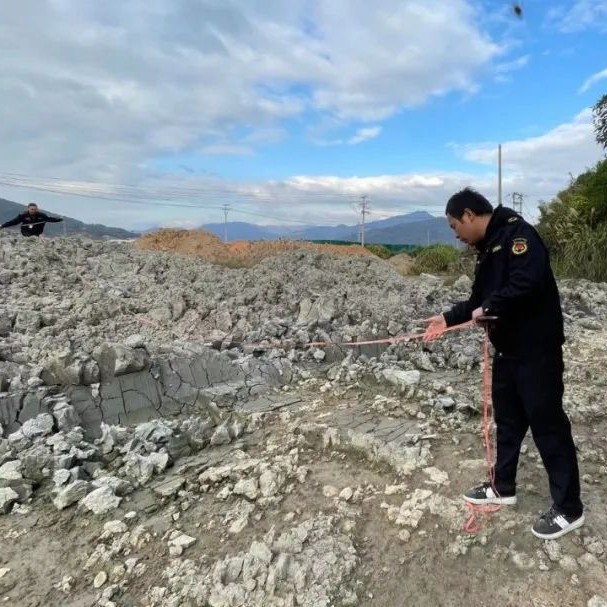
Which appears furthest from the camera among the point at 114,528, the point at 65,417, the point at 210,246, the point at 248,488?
the point at 210,246

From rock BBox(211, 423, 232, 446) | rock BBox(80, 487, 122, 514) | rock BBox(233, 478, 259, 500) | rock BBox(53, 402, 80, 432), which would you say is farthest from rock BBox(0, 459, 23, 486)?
rock BBox(233, 478, 259, 500)

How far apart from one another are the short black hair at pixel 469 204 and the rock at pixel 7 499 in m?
3.00

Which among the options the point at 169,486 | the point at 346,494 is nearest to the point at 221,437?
the point at 169,486

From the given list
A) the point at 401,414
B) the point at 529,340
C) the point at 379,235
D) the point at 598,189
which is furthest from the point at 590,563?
the point at 379,235

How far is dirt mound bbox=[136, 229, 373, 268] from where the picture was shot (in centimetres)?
1170

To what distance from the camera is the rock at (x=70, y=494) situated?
119 inches

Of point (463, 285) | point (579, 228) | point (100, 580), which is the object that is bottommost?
point (100, 580)

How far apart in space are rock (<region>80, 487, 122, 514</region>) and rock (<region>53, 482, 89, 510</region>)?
8 cm

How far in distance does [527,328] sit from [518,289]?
8.2 inches

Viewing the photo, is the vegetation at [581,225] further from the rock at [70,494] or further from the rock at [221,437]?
the rock at [70,494]

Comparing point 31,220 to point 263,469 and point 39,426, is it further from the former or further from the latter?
point 263,469

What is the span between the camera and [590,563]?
86.3 inches

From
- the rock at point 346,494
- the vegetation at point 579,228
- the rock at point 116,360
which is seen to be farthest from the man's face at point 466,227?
the vegetation at point 579,228

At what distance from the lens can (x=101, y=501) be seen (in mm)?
2971
